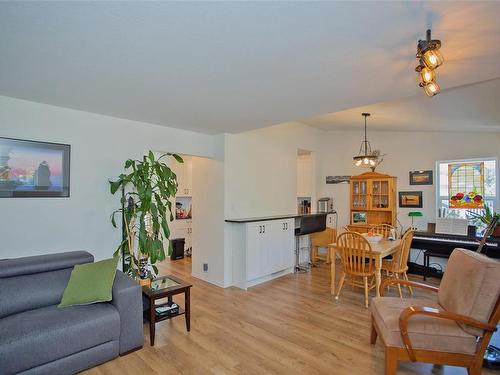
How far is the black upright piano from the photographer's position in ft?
13.5

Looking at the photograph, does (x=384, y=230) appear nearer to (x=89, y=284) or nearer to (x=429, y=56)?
(x=429, y=56)

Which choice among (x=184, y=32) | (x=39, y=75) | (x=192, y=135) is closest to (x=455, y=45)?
(x=184, y=32)

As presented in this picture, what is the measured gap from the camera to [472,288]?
205cm

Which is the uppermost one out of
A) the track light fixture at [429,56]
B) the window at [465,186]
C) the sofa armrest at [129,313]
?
the track light fixture at [429,56]

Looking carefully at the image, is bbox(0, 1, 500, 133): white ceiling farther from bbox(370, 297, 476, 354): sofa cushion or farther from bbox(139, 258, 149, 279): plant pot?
bbox(370, 297, 476, 354): sofa cushion

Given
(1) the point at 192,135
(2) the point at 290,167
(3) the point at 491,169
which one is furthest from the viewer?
(2) the point at 290,167

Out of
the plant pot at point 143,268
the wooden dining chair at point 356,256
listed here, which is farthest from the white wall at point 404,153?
the plant pot at point 143,268

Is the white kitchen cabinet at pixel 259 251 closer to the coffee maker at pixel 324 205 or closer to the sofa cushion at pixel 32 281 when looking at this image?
the coffee maker at pixel 324 205

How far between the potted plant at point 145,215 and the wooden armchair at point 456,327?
2.27 m

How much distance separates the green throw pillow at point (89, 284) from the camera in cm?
244

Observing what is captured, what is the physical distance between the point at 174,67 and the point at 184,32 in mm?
489

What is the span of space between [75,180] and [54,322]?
5.13 feet

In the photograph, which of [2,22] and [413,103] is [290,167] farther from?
[2,22]

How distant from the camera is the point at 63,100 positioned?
9.22 feet
